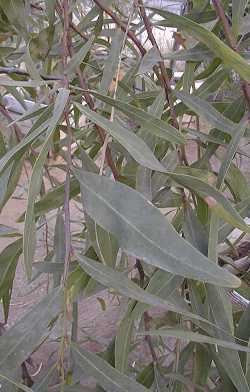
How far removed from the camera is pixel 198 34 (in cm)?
42

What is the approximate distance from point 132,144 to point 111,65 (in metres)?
0.22

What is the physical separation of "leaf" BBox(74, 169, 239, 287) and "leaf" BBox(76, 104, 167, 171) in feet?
0.07

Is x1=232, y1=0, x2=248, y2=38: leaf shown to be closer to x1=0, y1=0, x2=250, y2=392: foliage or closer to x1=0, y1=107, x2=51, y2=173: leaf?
x1=0, y1=0, x2=250, y2=392: foliage

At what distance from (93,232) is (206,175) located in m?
0.10

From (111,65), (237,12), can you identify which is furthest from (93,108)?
(237,12)

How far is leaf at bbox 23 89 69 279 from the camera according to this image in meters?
0.33

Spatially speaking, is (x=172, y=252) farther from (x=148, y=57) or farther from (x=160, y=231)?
(x=148, y=57)

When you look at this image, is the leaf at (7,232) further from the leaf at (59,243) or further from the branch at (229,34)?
the branch at (229,34)

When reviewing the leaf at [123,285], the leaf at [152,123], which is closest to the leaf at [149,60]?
the leaf at [152,123]

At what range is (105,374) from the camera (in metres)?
0.39

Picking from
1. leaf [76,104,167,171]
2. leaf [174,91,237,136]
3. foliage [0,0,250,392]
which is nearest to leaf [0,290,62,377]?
foliage [0,0,250,392]

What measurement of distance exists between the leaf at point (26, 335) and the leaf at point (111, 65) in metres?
0.23

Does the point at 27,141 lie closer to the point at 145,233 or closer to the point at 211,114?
the point at 145,233

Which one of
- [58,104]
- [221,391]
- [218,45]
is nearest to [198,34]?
[218,45]
